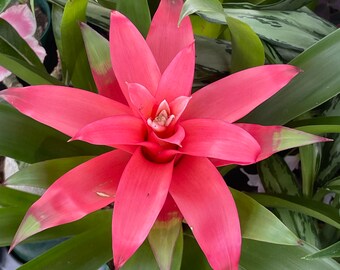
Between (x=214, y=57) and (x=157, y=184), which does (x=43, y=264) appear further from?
(x=214, y=57)

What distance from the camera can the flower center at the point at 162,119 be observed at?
18.1 inches

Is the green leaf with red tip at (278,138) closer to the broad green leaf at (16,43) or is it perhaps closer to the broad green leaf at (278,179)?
the broad green leaf at (278,179)

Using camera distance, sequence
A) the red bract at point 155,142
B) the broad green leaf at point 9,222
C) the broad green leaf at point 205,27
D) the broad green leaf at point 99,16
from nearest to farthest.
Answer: the red bract at point 155,142 < the broad green leaf at point 9,222 < the broad green leaf at point 99,16 < the broad green leaf at point 205,27

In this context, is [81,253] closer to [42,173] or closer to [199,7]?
[42,173]

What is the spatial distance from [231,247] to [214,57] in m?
0.34

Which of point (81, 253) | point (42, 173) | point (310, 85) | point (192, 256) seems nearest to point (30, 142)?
point (42, 173)

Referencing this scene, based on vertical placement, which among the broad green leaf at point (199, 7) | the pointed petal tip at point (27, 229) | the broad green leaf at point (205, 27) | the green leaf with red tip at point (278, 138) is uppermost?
the broad green leaf at point (199, 7)

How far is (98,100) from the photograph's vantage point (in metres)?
0.51

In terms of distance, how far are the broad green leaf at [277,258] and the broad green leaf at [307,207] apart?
0.05 meters

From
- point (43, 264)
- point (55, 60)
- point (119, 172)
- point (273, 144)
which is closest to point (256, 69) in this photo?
point (273, 144)

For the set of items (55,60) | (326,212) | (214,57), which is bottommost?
(55,60)

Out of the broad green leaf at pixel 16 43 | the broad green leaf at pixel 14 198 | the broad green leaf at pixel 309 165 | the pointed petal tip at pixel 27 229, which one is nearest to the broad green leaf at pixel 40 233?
the broad green leaf at pixel 14 198

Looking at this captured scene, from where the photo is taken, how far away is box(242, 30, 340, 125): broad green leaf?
0.58 m

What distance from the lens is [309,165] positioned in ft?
2.45
